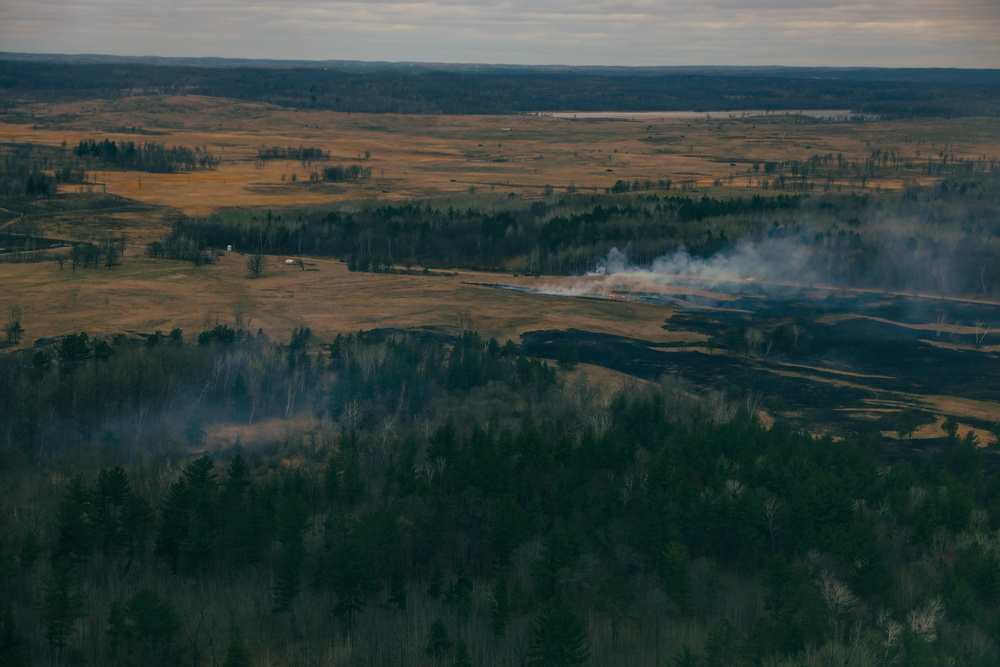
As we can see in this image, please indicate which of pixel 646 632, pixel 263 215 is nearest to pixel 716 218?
pixel 263 215

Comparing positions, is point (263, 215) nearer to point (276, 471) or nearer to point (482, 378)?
point (482, 378)

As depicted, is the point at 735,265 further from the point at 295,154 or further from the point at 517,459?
the point at 295,154

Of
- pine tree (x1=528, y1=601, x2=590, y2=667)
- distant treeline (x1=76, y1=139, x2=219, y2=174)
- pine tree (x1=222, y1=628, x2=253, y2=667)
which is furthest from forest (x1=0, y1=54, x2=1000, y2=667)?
distant treeline (x1=76, y1=139, x2=219, y2=174)

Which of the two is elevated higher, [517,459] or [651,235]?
[651,235]

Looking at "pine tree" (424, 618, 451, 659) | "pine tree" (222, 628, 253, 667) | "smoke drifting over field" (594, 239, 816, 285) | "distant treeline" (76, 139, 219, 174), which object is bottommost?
"pine tree" (424, 618, 451, 659)

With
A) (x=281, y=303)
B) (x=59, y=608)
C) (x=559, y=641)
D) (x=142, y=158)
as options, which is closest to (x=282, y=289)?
(x=281, y=303)

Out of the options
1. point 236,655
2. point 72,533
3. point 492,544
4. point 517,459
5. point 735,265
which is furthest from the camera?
point 735,265

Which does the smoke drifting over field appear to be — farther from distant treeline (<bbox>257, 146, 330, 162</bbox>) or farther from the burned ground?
distant treeline (<bbox>257, 146, 330, 162</bbox>)

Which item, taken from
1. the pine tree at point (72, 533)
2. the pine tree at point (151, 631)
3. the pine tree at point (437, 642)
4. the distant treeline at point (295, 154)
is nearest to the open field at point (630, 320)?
the pine tree at point (437, 642)
